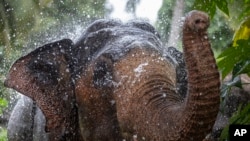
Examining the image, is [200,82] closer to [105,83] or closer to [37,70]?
[105,83]

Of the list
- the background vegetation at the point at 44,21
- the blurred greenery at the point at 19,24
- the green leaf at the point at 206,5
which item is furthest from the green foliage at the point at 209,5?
the blurred greenery at the point at 19,24

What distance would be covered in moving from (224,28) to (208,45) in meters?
18.7

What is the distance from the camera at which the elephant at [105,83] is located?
6.18 feet

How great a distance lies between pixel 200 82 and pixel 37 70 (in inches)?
35.9

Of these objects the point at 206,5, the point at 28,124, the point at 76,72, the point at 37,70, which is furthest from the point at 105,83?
the point at 28,124

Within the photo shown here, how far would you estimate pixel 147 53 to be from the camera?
206 centimetres

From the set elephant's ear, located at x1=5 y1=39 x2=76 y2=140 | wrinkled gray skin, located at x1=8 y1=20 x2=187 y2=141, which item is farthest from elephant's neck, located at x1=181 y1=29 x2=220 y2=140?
elephant's ear, located at x1=5 y1=39 x2=76 y2=140

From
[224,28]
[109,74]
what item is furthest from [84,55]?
[224,28]

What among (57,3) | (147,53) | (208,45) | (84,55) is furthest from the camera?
A: (57,3)

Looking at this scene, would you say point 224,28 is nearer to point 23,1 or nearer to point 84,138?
point 23,1

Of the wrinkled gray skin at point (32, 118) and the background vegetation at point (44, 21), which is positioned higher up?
the background vegetation at point (44, 21)

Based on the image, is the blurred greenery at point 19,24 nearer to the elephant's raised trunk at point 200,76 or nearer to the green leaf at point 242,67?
the green leaf at point 242,67

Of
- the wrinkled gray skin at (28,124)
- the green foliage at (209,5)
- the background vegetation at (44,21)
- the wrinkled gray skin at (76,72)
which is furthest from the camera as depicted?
the background vegetation at (44,21)

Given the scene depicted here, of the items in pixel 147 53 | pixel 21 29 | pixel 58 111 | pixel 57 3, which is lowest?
pixel 58 111
